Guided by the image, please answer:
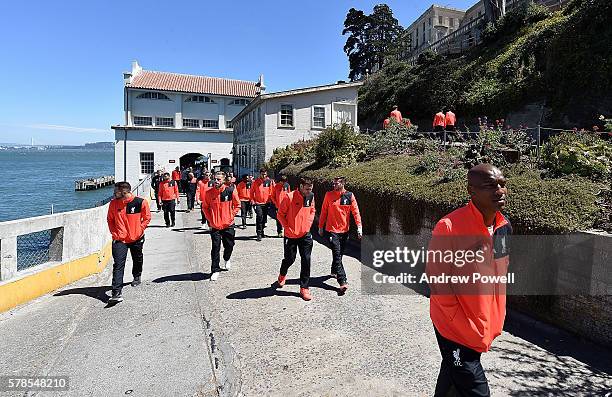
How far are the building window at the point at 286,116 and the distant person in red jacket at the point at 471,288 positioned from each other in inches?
824

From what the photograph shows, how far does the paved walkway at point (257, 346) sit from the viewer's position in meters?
3.76

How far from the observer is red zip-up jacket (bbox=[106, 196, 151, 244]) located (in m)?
6.20

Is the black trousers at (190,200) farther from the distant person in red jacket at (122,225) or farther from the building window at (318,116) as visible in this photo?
the distant person in red jacket at (122,225)

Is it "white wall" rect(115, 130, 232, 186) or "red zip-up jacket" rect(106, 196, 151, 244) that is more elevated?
"white wall" rect(115, 130, 232, 186)

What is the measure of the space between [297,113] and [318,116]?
4.52ft

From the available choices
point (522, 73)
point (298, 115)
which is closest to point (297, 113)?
point (298, 115)

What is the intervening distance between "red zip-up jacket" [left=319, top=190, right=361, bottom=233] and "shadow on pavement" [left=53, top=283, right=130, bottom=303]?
3.77m

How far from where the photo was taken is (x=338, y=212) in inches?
259

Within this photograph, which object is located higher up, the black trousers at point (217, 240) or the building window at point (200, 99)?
the building window at point (200, 99)

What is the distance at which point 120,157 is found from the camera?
1378 inches

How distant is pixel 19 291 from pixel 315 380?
496 centimetres

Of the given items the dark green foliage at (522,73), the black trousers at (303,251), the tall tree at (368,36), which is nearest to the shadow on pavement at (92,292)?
the black trousers at (303,251)

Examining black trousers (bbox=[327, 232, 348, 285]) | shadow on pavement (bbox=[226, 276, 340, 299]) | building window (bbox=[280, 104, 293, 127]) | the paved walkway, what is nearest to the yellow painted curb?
the paved walkway

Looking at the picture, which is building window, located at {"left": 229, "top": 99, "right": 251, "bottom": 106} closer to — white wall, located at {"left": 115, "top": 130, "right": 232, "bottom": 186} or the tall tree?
white wall, located at {"left": 115, "top": 130, "right": 232, "bottom": 186}
